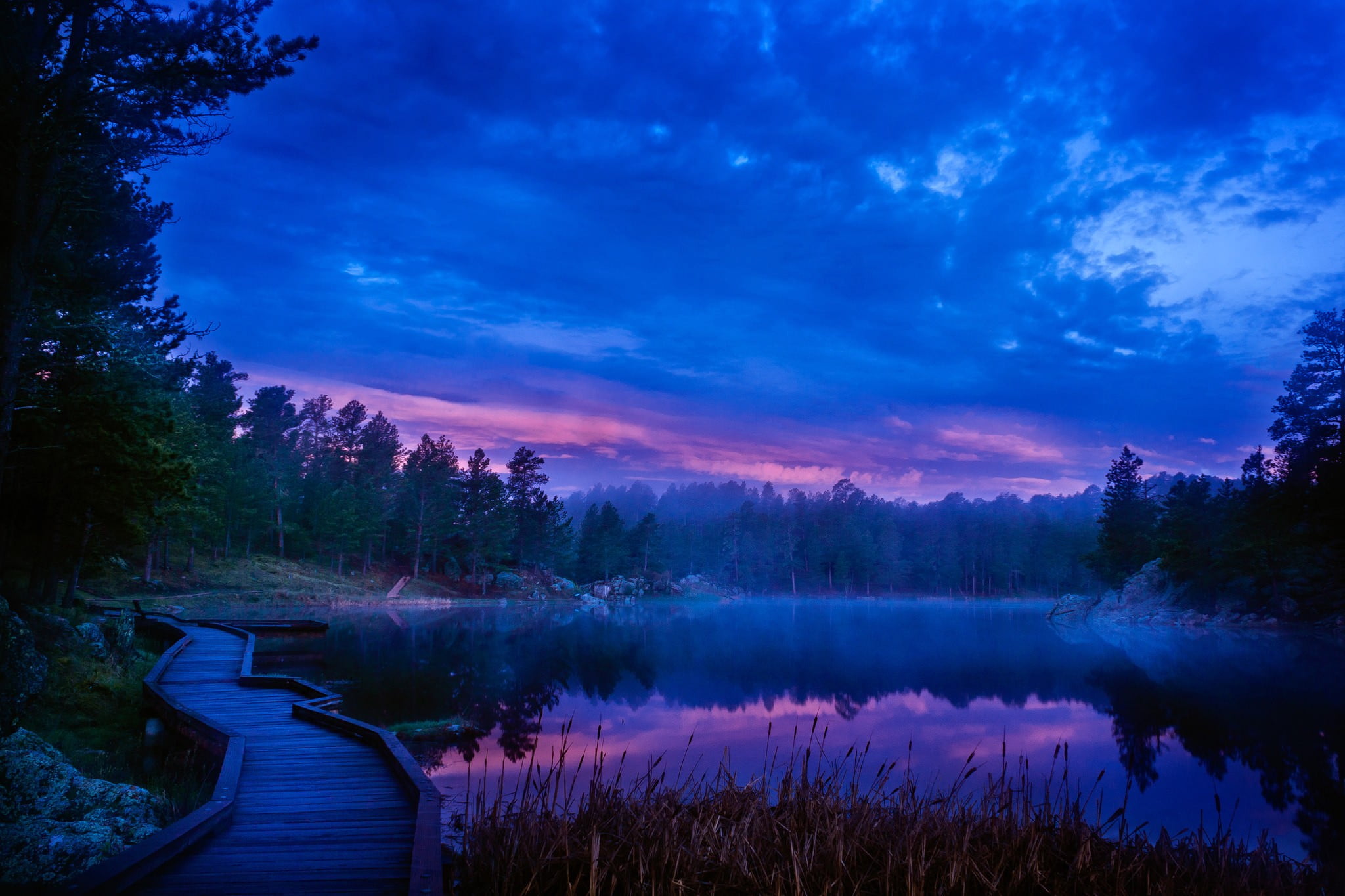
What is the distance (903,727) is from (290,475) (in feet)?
220

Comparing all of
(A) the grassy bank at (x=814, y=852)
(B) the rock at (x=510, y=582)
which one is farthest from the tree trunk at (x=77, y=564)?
(B) the rock at (x=510, y=582)

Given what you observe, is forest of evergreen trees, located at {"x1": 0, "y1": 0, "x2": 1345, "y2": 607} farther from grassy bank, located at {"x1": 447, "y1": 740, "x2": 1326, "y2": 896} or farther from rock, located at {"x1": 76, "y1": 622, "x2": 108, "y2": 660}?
grassy bank, located at {"x1": 447, "y1": 740, "x2": 1326, "y2": 896}

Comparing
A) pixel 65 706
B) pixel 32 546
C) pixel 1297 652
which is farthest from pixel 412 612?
pixel 1297 652

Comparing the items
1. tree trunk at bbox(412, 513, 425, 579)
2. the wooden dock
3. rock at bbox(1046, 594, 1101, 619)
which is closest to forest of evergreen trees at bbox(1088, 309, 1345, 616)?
rock at bbox(1046, 594, 1101, 619)

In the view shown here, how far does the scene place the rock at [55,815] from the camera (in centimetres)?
577

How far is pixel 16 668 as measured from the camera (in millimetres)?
Result: 9688

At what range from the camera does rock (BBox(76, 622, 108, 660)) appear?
16391 millimetres

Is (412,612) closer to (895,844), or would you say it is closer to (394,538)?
(394,538)

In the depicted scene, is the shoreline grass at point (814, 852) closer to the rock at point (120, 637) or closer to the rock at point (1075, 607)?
the rock at point (120, 637)

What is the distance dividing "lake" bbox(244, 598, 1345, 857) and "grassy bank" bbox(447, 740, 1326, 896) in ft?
2.66

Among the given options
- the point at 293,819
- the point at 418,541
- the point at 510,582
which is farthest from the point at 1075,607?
the point at 293,819

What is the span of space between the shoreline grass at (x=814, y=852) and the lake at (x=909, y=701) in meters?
0.77

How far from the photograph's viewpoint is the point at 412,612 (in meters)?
51.6

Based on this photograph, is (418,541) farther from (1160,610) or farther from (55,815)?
(1160,610)
